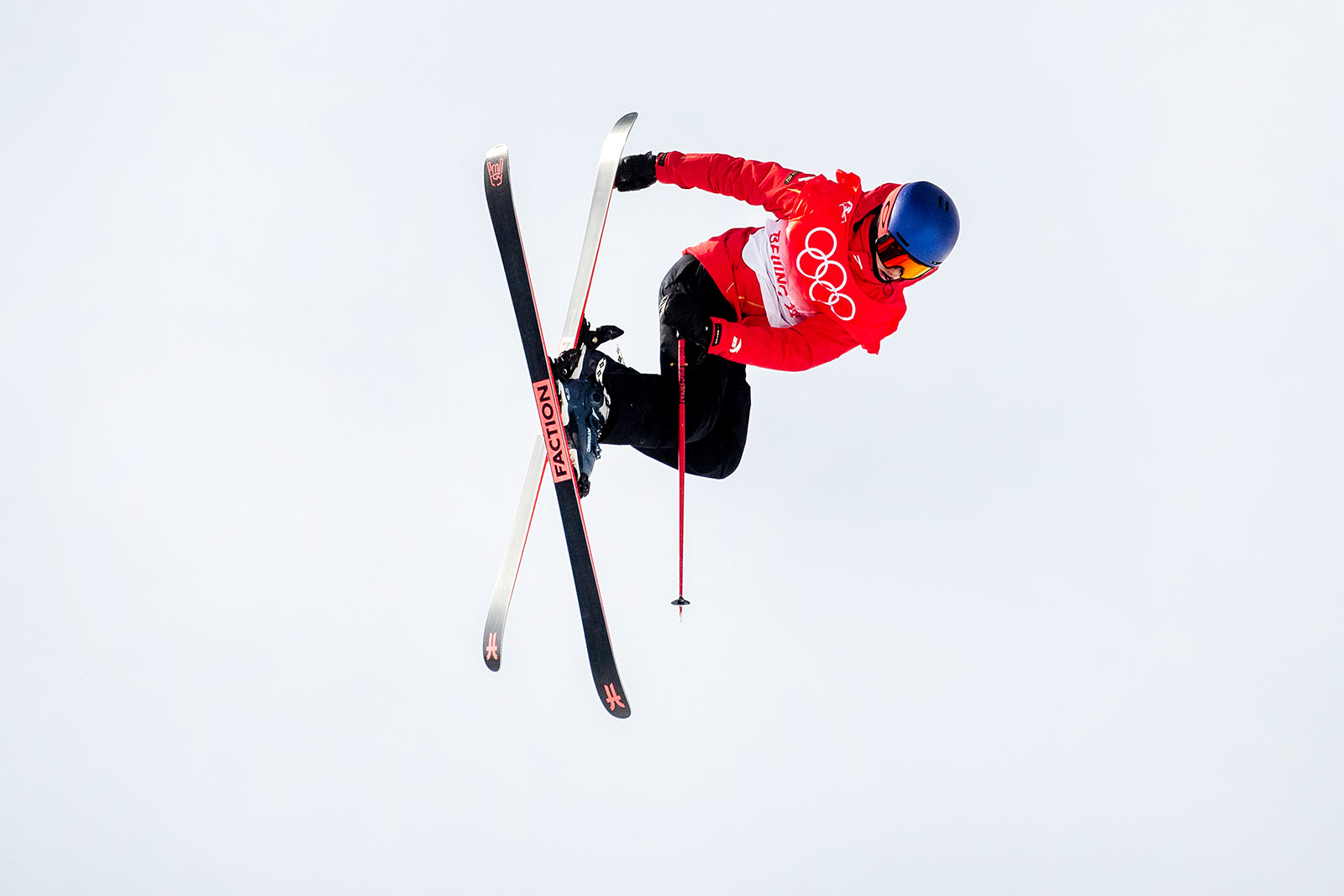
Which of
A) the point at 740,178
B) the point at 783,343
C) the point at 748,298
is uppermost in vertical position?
the point at 740,178

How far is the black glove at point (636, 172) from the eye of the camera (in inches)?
158

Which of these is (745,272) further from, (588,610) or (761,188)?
(588,610)

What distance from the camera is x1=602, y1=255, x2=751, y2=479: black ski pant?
394 centimetres

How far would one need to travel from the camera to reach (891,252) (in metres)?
3.29

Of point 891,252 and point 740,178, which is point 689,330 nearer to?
point 740,178

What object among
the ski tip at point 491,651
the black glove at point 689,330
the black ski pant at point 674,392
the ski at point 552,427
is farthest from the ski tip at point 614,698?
the black glove at point 689,330

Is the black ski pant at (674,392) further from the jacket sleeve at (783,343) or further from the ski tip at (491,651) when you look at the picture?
the ski tip at (491,651)

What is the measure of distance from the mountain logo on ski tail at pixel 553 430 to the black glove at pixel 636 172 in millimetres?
910

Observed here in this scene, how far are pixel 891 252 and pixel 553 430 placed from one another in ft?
4.96

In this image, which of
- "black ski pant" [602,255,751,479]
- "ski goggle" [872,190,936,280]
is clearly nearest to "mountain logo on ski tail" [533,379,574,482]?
"black ski pant" [602,255,751,479]

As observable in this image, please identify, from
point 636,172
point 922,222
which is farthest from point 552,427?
point 922,222

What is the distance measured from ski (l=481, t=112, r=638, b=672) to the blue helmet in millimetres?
1341

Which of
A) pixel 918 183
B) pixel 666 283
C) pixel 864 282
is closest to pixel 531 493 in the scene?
pixel 666 283

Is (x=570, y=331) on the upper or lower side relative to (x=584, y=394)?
upper
